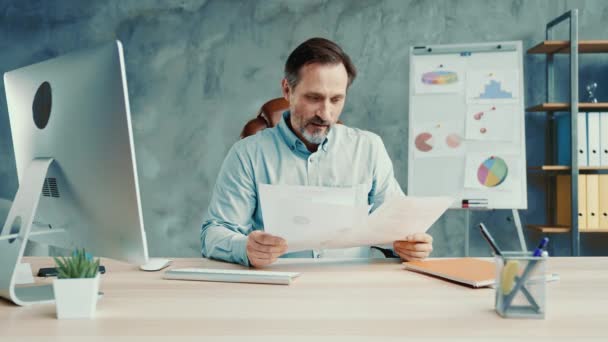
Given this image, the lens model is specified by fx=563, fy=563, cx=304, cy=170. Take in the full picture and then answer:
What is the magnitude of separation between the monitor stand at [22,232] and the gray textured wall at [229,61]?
2.79 meters

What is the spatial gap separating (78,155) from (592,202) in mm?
3050

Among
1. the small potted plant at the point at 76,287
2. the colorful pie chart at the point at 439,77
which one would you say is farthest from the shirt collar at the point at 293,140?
the colorful pie chart at the point at 439,77

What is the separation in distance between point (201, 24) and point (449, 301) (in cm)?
323

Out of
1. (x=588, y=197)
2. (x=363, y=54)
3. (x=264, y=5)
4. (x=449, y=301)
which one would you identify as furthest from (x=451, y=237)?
(x=449, y=301)

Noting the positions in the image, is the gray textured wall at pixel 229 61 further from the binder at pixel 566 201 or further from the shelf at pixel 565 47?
the binder at pixel 566 201

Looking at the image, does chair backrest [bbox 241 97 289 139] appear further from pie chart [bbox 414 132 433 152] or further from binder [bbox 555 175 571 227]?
binder [bbox 555 175 571 227]

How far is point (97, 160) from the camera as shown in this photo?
3.15ft

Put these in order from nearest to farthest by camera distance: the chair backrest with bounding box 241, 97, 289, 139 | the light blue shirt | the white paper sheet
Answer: the white paper sheet < the light blue shirt < the chair backrest with bounding box 241, 97, 289, 139

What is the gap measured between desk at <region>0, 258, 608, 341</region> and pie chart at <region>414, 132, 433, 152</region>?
2.05 m

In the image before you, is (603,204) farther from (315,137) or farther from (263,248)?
(263,248)

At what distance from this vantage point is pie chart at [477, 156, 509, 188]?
3.24 meters

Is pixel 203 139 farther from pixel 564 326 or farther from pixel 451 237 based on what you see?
pixel 564 326

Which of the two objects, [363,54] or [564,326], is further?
[363,54]

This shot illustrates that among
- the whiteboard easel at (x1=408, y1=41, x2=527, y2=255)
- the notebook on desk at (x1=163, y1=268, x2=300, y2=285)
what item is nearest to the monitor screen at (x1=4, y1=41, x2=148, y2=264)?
the notebook on desk at (x1=163, y1=268, x2=300, y2=285)
